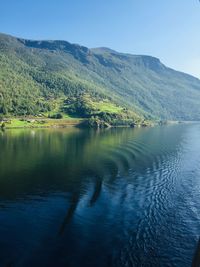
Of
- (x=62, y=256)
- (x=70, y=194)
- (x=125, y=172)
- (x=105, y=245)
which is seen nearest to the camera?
(x=62, y=256)

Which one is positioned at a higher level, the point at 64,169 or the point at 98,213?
the point at 64,169

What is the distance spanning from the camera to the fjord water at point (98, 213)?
3769 cm

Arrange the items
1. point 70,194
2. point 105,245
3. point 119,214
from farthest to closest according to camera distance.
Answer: point 70,194 → point 119,214 → point 105,245

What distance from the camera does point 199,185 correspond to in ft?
243

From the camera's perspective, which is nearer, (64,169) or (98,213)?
(98,213)

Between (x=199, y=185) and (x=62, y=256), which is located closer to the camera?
(x=62, y=256)

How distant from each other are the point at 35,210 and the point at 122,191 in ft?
73.1

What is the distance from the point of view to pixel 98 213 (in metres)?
51.6

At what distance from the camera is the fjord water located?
37688 mm

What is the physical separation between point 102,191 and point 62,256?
1157 inches

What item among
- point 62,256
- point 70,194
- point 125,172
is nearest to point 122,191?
point 70,194

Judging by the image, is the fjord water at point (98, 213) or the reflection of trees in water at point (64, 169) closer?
the fjord water at point (98, 213)

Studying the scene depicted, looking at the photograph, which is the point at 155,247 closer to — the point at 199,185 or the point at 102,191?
the point at 102,191

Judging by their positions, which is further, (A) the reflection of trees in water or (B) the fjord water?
(A) the reflection of trees in water
